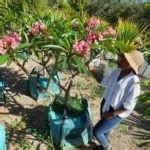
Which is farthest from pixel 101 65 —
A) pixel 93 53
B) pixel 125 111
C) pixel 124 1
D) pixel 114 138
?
pixel 124 1

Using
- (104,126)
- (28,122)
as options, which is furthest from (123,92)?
(28,122)

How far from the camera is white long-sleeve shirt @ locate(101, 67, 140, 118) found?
4.16 metres

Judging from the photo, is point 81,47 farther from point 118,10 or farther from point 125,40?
point 118,10

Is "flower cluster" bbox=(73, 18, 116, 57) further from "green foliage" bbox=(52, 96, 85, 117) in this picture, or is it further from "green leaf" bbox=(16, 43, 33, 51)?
"green foliage" bbox=(52, 96, 85, 117)

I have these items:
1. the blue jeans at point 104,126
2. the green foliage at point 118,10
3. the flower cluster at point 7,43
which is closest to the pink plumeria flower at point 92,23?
the flower cluster at point 7,43

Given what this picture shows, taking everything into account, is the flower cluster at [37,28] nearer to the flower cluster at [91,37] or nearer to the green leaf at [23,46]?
the green leaf at [23,46]

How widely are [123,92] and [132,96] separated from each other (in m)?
0.15

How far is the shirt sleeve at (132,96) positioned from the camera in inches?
163

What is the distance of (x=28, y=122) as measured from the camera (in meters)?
5.64

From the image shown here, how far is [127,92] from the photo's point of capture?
4.23 meters

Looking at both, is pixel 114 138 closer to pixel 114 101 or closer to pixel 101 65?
pixel 114 101

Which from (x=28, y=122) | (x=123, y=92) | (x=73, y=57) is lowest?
(x=28, y=122)

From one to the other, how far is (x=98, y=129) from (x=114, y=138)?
3.36 feet

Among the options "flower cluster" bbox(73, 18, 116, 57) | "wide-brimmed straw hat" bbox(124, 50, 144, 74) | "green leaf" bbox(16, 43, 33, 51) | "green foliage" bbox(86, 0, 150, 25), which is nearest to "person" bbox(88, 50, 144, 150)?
"wide-brimmed straw hat" bbox(124, 50, 144, 74)
